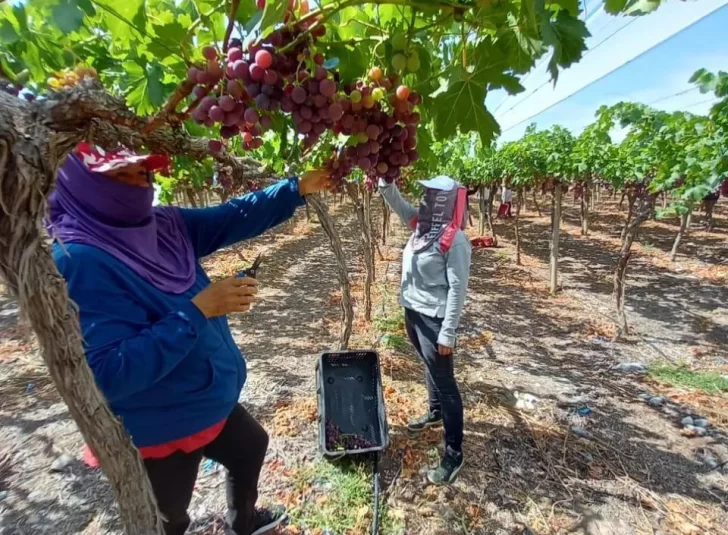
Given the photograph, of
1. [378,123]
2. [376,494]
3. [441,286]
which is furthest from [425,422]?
[378,123]

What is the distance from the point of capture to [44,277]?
78 cm

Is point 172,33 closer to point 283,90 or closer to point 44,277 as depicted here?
point 283,90

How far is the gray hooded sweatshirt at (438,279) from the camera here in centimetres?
252

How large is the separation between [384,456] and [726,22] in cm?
1210

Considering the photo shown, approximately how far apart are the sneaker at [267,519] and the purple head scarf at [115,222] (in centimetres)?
164

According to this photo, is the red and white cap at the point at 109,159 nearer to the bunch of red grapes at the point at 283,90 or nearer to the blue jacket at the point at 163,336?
the blue jacket at the point at 163,336

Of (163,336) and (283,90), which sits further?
(163,336)

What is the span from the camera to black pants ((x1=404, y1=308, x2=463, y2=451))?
2.63 metres

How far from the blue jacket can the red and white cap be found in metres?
0.25

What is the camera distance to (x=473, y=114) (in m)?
1.26

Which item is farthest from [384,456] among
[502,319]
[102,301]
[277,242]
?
[277,242]

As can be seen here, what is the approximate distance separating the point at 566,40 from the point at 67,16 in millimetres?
1189

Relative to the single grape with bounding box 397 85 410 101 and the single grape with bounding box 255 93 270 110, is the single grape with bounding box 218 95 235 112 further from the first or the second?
the single grape with bounding box 397 85 410 101

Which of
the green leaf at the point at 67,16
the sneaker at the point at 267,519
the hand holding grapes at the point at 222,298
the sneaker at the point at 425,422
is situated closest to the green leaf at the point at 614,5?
the hand holding grapes at the point at 222,298
